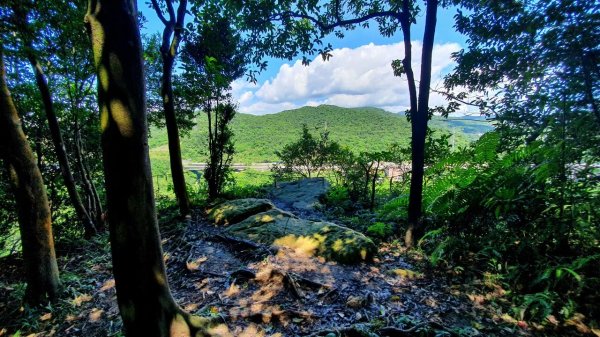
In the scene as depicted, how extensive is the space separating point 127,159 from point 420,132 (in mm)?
4455

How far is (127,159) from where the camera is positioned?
1928mm

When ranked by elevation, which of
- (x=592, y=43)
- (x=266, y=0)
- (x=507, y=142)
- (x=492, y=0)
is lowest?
(x=507, y=142)

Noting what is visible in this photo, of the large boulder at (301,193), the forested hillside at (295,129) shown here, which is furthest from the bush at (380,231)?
the forested hillside at (295,129)

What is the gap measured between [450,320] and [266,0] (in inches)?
232

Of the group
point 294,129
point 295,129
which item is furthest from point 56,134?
point 294,129

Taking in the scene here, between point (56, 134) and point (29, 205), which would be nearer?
point (29, 205)

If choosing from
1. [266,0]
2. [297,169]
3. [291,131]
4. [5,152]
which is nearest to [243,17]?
[266,0]

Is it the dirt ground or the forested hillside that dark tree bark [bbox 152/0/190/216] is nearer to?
the dirt ground

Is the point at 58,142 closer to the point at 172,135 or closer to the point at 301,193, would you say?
the point at 172,135

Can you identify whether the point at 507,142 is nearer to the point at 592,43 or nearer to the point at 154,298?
the point at 592,43

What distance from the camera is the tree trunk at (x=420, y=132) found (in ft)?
14.9

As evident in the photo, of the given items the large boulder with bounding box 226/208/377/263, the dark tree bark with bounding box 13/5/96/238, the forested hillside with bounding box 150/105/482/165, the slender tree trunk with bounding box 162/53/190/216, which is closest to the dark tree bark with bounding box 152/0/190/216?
the slender tree trunk with bounding box 162/53/190/216

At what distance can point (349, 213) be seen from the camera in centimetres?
847

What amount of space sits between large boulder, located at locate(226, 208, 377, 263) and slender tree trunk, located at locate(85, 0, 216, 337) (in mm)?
2930
